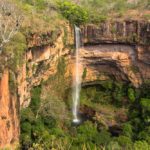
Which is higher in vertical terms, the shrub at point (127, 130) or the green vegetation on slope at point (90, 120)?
the green vegetation on slope at point (90, 120)

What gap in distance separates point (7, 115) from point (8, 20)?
477 cm

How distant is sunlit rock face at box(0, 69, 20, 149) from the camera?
18859 mm

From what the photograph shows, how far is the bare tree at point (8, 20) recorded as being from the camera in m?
19.3

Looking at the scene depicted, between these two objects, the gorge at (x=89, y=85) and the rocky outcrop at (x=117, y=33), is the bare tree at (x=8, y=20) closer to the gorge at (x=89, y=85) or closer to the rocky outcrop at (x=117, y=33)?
the gorge at (x=89, y=85)

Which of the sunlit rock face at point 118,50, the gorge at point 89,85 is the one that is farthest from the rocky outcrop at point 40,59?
the sunlit rock face at point 118,50

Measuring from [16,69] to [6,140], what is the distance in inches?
139

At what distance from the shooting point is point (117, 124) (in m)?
29.6

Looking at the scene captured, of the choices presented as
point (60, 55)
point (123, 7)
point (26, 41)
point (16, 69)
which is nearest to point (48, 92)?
point (60, 55)

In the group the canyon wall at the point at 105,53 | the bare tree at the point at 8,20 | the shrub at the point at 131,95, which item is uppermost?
the bare tree at the point at 8,20

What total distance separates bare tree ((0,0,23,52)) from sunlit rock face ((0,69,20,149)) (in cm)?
176

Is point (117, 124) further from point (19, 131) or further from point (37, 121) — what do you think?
point (19, 131)

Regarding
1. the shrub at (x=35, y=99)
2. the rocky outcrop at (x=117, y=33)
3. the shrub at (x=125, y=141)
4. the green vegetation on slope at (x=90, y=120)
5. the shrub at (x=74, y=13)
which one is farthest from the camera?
the shrub at (x=74, y=13)

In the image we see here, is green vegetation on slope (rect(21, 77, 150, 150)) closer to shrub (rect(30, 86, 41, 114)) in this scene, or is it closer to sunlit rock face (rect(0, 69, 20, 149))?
shrub (rect(30, 86, 41, 114))

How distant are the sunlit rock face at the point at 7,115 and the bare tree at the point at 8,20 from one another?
1757 millimetres
